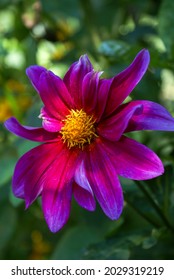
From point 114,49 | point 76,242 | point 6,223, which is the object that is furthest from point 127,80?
point 6,223

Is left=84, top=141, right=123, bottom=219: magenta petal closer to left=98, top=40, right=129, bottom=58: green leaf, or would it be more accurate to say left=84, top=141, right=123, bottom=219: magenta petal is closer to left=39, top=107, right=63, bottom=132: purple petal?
left=39, top=107, right=63, bottom=132: purple petal

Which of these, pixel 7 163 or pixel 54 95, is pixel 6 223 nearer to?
pixel 7 163

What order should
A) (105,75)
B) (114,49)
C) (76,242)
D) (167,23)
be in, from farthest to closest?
1. (105,75)
2. (76,242)
3. (167,23)
4. (114,49)

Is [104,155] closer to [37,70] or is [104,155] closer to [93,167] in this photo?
[93,167]

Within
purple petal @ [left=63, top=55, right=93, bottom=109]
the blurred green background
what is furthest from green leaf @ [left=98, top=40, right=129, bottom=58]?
purple petal @ [left=63, top=55, right=93, bottom=109]

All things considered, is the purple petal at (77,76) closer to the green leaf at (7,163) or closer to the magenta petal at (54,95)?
the magenta petal at (54,95)

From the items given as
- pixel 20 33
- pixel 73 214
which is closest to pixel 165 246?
pixel 73 214
